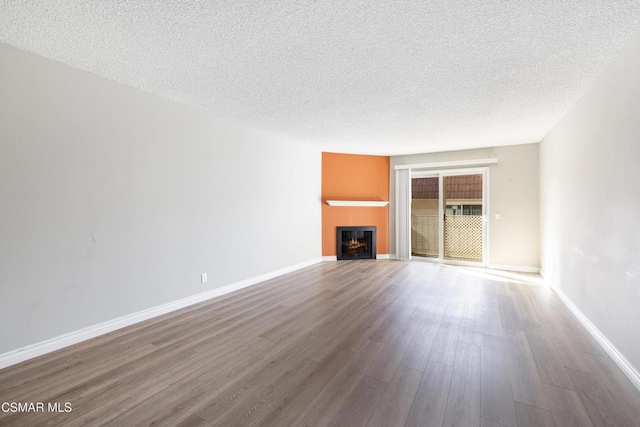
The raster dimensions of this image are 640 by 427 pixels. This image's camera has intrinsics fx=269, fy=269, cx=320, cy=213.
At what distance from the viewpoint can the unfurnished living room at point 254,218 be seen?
177 centimetres

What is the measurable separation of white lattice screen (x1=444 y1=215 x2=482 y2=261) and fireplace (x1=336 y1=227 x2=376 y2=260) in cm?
168

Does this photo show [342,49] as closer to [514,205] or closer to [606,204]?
[606,204]

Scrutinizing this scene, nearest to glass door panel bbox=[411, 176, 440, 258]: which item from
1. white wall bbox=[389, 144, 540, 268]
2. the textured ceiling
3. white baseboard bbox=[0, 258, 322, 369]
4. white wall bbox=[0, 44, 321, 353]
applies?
white wall bbox=[389, 144, 540, 268]

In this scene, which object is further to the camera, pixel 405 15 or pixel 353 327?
pixel 353 327

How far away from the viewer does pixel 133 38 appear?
210cm

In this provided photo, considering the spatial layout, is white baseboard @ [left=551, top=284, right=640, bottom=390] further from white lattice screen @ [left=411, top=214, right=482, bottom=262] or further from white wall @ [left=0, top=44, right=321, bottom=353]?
white wall @ [left=0, top=44, right=321, bottom=353]

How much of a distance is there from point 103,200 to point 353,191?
4.84 meters

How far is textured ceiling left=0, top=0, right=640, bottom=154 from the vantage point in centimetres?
178

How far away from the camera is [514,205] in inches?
212

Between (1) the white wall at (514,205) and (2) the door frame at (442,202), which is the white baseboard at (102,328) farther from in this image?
(1) the white wall at (514,205)

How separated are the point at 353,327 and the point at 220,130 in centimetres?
316

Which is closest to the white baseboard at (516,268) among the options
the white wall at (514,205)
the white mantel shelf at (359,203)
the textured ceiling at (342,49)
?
the white wall at (514,205)

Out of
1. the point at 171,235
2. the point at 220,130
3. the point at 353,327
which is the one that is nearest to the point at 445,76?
the point at 353,327

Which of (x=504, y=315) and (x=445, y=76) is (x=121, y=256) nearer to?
(x=445, y=76)
